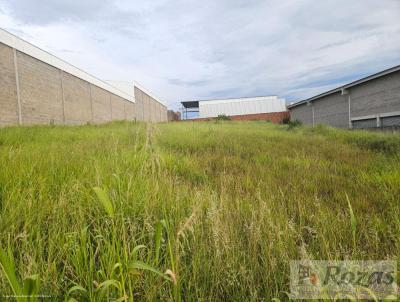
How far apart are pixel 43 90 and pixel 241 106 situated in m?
36.4

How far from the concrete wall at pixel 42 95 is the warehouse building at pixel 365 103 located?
13226 mm

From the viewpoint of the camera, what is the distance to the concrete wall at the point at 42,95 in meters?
9.45


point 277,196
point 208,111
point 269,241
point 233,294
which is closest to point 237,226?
point 269,241

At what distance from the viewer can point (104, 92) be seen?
69.8 feet

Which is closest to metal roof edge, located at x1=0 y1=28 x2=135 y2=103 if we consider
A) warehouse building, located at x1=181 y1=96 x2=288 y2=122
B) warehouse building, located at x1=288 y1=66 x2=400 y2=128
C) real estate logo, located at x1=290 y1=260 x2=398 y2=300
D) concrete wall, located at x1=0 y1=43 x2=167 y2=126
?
concrete wall, located at x1=0 y1=43 x2=167 y2=126

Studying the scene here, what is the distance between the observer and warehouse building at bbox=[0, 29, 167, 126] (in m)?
9.49

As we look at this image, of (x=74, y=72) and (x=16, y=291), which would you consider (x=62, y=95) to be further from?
(x=16, y=291)

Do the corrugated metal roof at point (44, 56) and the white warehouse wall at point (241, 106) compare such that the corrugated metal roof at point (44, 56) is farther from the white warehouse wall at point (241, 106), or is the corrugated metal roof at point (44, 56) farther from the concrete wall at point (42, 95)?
the white warehouse wall at point (241, 106)

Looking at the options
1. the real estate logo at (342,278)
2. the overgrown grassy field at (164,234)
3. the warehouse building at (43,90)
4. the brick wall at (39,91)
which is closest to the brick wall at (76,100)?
the warehouse building at (43,90)

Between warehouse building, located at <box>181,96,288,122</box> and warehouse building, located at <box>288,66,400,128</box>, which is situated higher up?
warehouse building, located at <box>181,96,288,122</box>

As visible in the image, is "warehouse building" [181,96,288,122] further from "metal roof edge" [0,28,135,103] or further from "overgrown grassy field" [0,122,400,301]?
"overgrown grassy field" [0,122,400,301]

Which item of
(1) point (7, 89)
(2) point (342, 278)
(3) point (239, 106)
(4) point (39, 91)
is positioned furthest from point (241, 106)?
(2) point (342, 278)

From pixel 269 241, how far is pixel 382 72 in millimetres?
15636

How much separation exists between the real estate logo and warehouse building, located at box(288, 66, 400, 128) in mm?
14382
